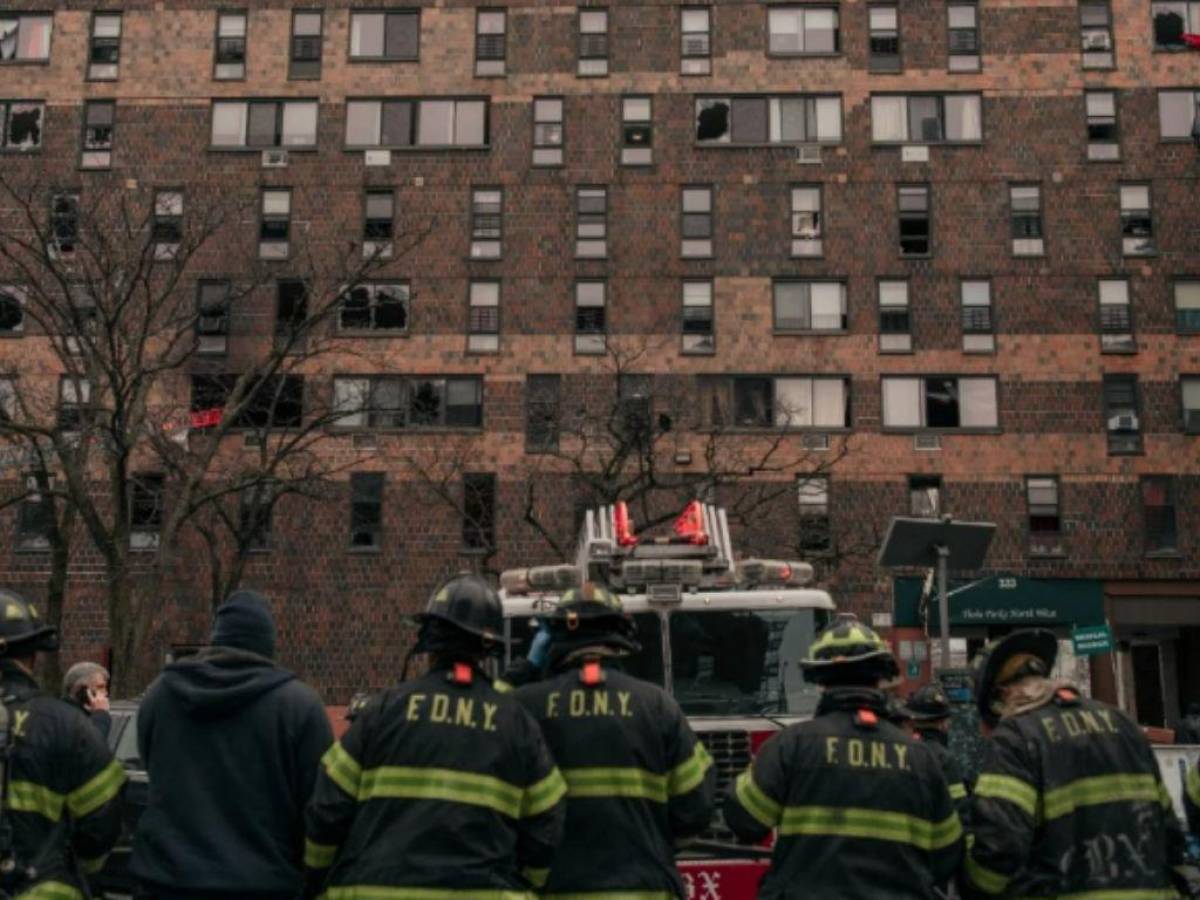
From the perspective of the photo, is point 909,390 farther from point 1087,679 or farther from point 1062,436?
point 1087,679

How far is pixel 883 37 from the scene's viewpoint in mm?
35219

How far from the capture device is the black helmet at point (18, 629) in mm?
5199

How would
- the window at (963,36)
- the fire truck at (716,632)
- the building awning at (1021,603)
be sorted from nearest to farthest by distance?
the fire truck at (716,632) < the building awning at (1021,603) < the window at (963,36)

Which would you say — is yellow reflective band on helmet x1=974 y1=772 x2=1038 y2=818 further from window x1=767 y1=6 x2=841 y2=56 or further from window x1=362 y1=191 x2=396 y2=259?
window x1=767 y1=6 x2=841 y2=56

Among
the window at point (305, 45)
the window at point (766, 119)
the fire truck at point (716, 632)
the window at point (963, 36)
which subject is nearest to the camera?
the fire truck at point (716, 632)

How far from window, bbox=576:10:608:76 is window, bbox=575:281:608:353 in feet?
19.2

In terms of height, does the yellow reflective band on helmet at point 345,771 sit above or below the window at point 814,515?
below

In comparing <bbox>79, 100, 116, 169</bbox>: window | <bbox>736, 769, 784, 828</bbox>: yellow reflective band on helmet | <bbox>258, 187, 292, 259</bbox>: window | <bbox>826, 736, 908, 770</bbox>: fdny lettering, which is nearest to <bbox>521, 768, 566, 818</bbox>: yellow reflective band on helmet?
<bbox>736, 769, 784, 828</bbox>: yellow reflective band on helmet

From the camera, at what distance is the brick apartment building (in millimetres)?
32500

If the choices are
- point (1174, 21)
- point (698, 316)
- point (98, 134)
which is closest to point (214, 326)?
point (98, 134)

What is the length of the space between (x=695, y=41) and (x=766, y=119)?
2.85m

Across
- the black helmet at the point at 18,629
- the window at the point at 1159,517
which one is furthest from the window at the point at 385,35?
the black helmet at the point at 18,629

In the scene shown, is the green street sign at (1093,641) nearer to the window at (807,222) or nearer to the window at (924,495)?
the window at (924,495)

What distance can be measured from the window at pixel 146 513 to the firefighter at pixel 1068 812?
30.1 metres
